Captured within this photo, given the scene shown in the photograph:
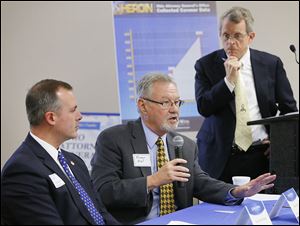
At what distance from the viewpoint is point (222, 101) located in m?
2.87

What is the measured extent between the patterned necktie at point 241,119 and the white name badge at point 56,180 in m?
1.41

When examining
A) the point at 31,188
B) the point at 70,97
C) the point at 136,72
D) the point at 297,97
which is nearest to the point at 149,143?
the point at 70,97

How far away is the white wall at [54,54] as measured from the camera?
417 cm

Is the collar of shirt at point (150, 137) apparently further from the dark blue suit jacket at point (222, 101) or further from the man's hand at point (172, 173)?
the dark blue suit jacket at point (222, 101)

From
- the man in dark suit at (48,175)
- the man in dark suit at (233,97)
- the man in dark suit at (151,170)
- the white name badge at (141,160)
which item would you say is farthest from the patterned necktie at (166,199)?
the man in dark suit at (233,97)

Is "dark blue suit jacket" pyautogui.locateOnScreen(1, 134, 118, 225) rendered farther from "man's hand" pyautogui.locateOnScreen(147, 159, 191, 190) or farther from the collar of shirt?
the collar of shirt

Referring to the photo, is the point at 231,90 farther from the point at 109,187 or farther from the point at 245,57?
the point at 109,187

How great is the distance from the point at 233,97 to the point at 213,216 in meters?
1.15

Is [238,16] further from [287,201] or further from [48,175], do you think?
[48,175]

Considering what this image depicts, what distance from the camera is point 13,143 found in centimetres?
416

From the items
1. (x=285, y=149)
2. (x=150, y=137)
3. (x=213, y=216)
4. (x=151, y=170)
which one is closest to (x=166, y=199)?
(x=151, y=170)

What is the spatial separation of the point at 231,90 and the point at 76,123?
1129 mm

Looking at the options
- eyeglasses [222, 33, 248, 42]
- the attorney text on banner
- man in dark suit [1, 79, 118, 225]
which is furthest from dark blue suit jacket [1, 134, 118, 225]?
the attorney text on banner

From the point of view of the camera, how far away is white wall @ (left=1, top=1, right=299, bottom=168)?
417 centimetres
